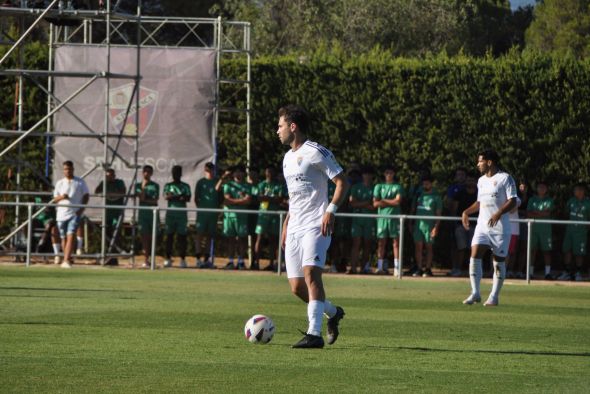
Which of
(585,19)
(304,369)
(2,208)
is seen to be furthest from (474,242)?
(585,19)

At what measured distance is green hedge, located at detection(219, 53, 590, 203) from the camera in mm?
27594

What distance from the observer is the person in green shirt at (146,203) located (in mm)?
26098

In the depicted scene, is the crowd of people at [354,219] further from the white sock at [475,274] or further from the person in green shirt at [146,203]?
the white sock at [475,274]

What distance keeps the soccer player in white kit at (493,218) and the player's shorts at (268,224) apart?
7705mm

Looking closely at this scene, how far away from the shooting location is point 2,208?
2639 cm

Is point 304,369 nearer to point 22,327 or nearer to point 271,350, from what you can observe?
point 271,350

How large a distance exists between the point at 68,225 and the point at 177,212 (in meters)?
2.66

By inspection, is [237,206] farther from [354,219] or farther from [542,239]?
[542,239]

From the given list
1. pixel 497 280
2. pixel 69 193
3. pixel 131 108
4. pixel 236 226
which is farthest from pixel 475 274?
pixel 131 108

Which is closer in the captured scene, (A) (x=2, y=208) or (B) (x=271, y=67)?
(A) (x=2, y=208)

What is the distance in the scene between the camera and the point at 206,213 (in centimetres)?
2695

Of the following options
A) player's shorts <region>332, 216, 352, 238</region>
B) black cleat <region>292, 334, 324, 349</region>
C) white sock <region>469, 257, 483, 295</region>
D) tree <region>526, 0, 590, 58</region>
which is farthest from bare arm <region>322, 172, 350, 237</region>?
tree <region>526, 0, 590, 58</region>

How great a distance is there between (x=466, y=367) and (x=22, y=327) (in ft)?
15.8

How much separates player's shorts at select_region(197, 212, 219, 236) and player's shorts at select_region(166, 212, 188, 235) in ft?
1.02
